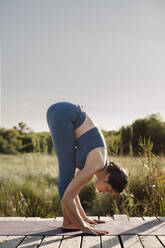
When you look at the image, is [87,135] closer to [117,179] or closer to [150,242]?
[117,179]

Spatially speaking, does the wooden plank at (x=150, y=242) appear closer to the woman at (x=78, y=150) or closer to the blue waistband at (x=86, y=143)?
the woman at (x=78, y=150)

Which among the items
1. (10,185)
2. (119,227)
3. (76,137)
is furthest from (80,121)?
(10,185)

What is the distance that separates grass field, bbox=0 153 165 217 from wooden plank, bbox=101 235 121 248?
828 mm

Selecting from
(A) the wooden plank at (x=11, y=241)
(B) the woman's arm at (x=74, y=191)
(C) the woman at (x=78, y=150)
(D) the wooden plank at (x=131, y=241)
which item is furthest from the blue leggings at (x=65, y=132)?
(D) the wooden plank at (x=131, y=241)

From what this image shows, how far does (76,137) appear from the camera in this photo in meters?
2.14

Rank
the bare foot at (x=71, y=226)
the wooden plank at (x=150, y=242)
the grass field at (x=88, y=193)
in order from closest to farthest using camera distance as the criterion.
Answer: the wooden plank at (x=150, y=242) < the bare foot at (x=71, y=226) < the grass field at (x=88, y=193)

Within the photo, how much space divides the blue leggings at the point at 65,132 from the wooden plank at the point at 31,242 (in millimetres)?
378

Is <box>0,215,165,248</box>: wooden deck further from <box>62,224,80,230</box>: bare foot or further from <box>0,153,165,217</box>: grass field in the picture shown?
<box>0,153,165,217</box>: grass field

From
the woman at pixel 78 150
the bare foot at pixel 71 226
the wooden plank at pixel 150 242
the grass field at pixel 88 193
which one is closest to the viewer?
the wooden plank at pixel 150 242

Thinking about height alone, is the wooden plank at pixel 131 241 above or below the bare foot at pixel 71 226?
below

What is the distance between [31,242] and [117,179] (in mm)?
833

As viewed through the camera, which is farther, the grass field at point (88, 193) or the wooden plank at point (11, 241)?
the grass field at point (88, 193)

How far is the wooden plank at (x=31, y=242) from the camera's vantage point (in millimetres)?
1797

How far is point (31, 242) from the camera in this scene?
6.11ft
